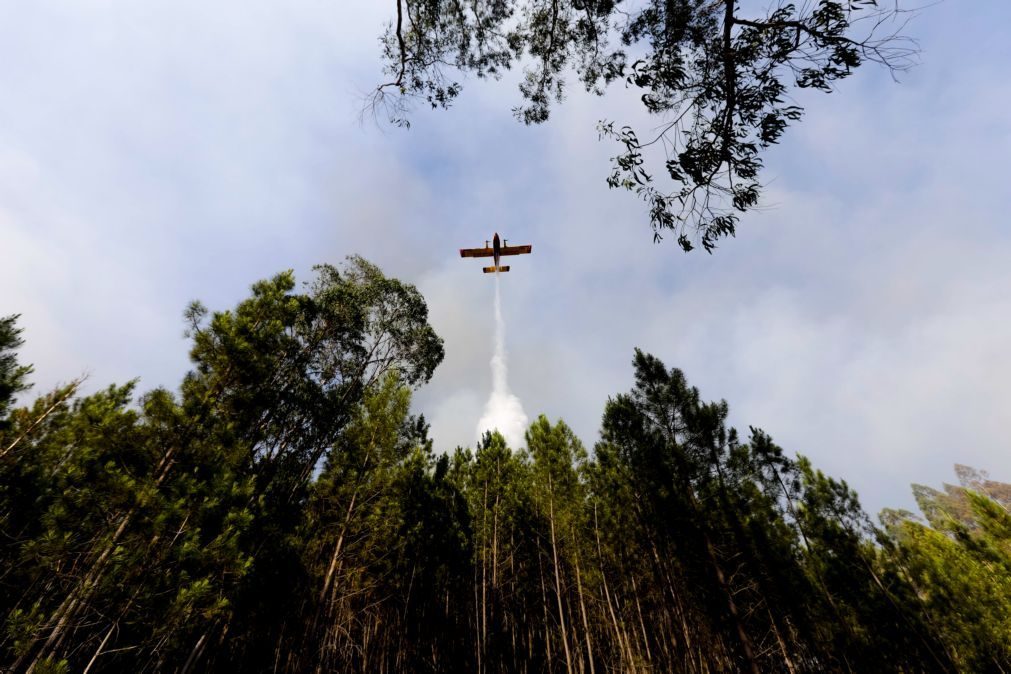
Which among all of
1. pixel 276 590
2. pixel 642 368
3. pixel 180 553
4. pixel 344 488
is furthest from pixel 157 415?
pixel 642 368

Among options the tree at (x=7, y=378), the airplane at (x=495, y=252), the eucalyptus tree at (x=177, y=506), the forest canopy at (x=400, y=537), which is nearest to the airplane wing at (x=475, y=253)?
the airplane at (x=495, y=252)

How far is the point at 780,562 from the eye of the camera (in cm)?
1338

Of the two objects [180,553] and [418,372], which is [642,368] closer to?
[418,372]

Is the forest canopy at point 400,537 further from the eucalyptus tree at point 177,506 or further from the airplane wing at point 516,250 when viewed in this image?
the airplane wing at point 516,250

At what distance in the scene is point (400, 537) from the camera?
15.0 meters

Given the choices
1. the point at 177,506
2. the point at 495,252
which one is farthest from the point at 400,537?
the point at 495,252

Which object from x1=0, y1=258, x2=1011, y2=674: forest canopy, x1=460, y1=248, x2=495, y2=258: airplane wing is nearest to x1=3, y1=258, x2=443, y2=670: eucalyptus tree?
x1=0, y1=258, x2=1011, y2=674: forest canopy

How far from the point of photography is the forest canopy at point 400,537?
7.07m

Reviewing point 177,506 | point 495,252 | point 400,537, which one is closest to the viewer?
point 177,506

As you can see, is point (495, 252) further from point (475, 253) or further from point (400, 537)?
point (400, 537)

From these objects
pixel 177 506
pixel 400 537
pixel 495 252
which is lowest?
pixel 177 506

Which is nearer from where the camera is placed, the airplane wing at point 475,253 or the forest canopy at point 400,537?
the forest canopy at point 400,537

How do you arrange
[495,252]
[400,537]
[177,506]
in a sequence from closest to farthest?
[177,506]
[400,537]
[495,252]

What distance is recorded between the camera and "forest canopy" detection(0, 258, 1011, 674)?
7.07 meters
